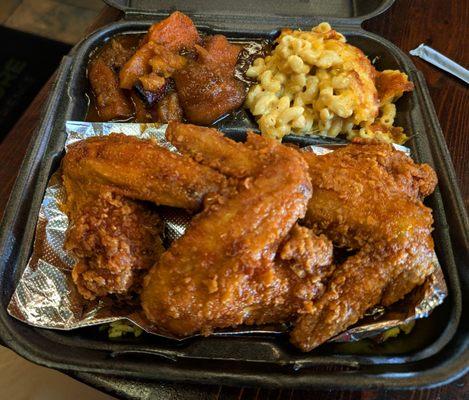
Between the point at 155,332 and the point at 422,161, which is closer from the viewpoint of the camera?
the point at 155,332

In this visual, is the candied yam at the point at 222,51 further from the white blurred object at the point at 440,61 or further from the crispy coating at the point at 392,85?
the white blurred object at the point at 440,61

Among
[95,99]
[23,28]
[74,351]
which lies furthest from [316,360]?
[23,28]

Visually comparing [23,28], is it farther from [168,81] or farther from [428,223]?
[428,223]

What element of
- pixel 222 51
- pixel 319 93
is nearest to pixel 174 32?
pixel 222 51

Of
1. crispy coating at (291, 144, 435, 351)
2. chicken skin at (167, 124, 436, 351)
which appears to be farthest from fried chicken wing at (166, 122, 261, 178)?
crispy coating at (291, 144, 435, 351)

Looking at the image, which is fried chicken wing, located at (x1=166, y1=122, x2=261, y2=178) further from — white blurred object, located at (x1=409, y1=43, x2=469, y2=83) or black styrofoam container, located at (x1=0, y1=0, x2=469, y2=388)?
white blurred object, located at (x1=409, y1=43, x2=469, y2=83)

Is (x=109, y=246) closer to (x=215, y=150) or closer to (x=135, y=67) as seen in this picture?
(x=215, y=150)
